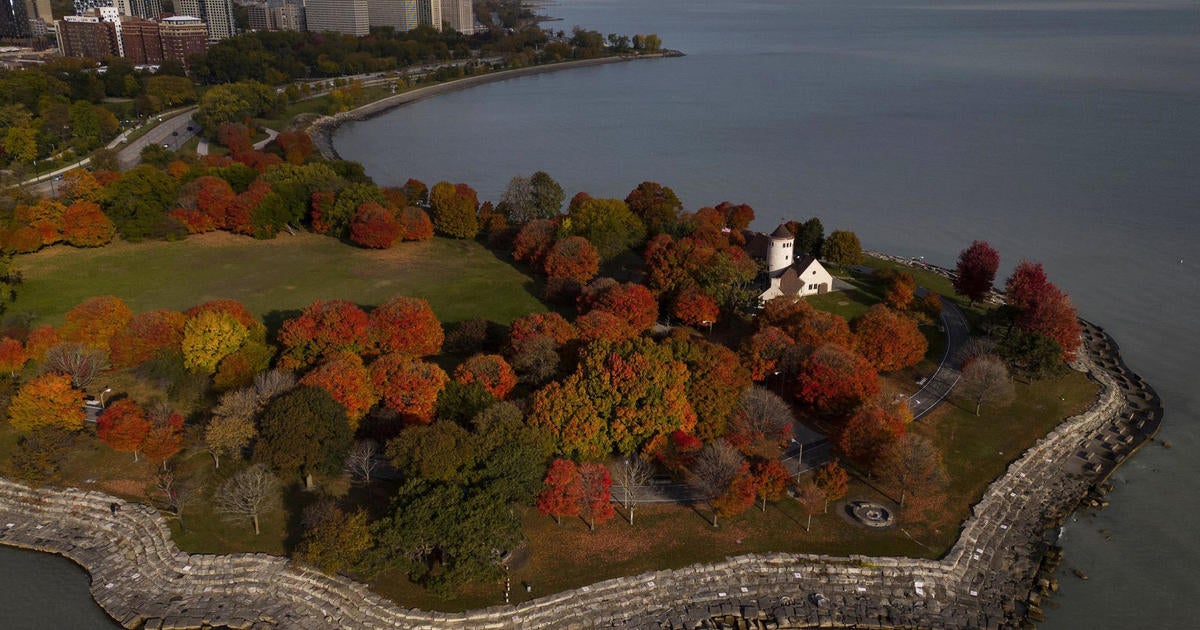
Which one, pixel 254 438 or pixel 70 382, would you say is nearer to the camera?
pixel 254 438

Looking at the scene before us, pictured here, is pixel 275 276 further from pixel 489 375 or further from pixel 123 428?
pixel 489 375

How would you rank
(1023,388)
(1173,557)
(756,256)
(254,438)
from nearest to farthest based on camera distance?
1. (1173,557)
2. (254,438)
3. (1023,388)
4. (756,256)

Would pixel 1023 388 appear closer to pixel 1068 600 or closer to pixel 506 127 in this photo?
pixel 1068 600

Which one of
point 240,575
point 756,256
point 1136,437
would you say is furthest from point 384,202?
point 1136,437

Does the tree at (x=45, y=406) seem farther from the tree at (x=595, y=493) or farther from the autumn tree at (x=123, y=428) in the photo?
the tree at (x=595, y=493)

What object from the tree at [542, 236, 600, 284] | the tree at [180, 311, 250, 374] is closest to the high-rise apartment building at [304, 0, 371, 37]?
the tree at [542, 236, 600, 284]

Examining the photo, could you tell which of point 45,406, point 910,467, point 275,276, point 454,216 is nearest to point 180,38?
point 454,216

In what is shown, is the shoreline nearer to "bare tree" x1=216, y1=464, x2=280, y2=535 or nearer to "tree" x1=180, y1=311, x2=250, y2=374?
"tree" x1=180, y1=311, x2=250, y2=374
